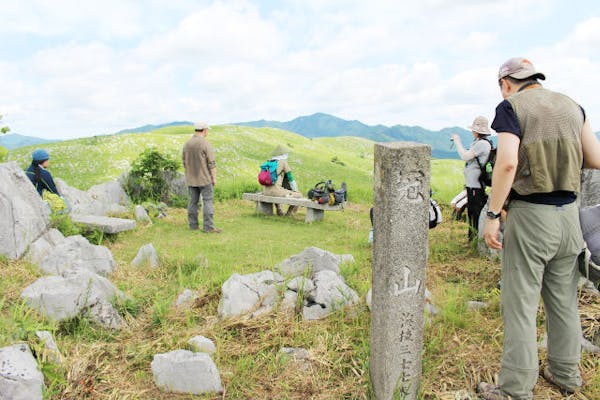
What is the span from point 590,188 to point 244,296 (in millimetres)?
4758

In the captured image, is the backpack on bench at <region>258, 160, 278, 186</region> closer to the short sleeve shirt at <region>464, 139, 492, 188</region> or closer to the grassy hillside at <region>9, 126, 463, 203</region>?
the grassy hillside at <region>9, 126, 463, 203</region>

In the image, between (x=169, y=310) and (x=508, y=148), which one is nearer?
(x=508, y=148)

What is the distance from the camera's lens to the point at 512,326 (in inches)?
143

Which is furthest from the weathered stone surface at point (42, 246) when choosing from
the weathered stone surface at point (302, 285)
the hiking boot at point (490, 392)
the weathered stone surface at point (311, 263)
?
the hiking boot at point (490, 392)

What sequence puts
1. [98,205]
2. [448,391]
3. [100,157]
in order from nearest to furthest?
[448,391] → [98,205] → [100,157]

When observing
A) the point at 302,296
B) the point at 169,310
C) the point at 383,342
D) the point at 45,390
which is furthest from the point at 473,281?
the point at 45,390

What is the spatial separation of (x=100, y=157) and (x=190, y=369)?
1644cm

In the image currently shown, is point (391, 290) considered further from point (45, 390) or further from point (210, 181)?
point (210, 181)

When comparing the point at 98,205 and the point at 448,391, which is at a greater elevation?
the point at 98,205

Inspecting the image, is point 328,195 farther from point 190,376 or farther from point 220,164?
point 220,164

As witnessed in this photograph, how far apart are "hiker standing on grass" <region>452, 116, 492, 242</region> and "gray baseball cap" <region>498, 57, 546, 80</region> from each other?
160 inches

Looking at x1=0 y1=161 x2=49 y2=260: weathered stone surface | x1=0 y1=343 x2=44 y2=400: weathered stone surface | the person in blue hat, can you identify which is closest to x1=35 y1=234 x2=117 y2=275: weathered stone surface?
x1=0 y1=161 x2=49 y2=260: weathered stone surface

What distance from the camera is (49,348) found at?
4.06 m

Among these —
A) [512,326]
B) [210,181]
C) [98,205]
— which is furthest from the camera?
[98,205]
